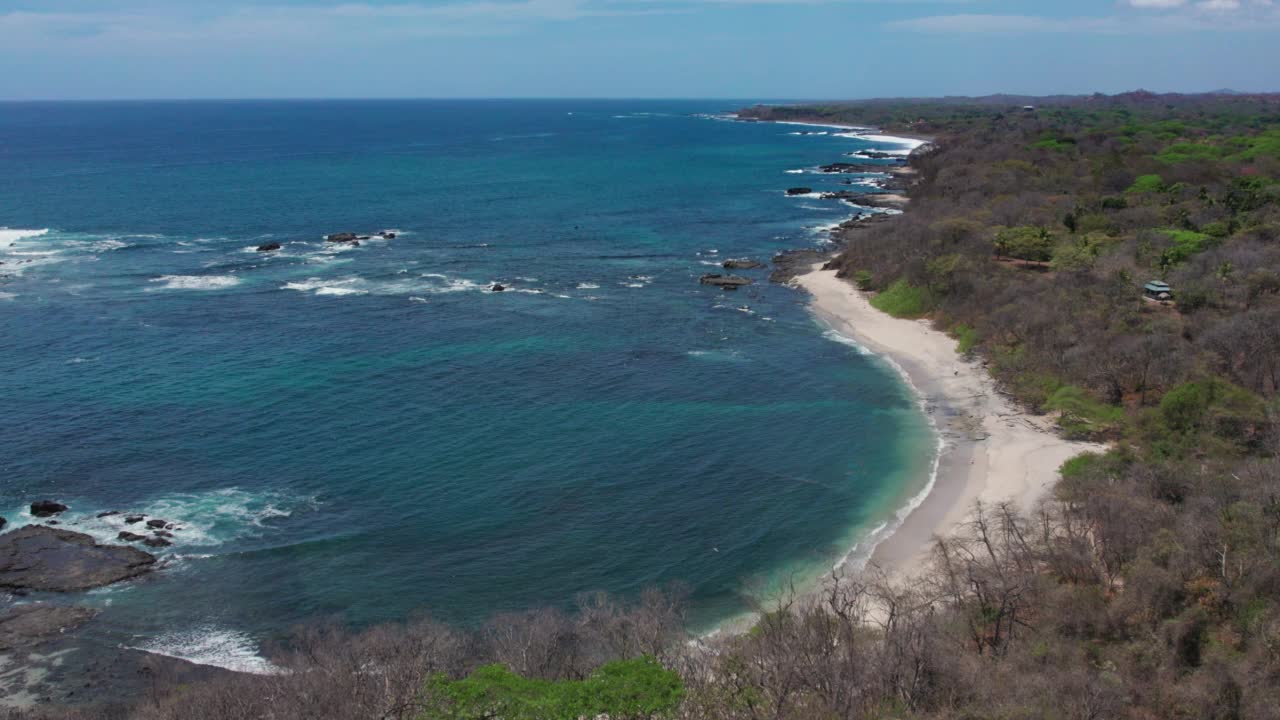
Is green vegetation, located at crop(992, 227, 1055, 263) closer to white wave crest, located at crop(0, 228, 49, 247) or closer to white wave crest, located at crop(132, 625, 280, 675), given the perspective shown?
white wave crest, located at crop(132, 625, 280, 675)

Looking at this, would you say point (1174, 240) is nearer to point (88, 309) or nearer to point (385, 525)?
point (385, 525)

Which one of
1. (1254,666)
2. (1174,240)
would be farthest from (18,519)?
(1174,240)

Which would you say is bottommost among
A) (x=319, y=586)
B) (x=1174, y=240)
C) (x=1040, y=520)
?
(x=319, y=586)

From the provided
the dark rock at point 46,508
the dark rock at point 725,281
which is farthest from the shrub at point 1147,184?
the dark rock at point 46,508

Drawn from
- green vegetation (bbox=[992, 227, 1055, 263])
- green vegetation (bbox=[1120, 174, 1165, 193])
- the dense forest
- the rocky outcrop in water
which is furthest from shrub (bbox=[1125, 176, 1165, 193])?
the rocky outcrop in water

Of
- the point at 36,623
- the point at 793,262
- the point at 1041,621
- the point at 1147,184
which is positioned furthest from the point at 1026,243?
the point at 36,623

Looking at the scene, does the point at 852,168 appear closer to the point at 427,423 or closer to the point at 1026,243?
the point at 1026,243
